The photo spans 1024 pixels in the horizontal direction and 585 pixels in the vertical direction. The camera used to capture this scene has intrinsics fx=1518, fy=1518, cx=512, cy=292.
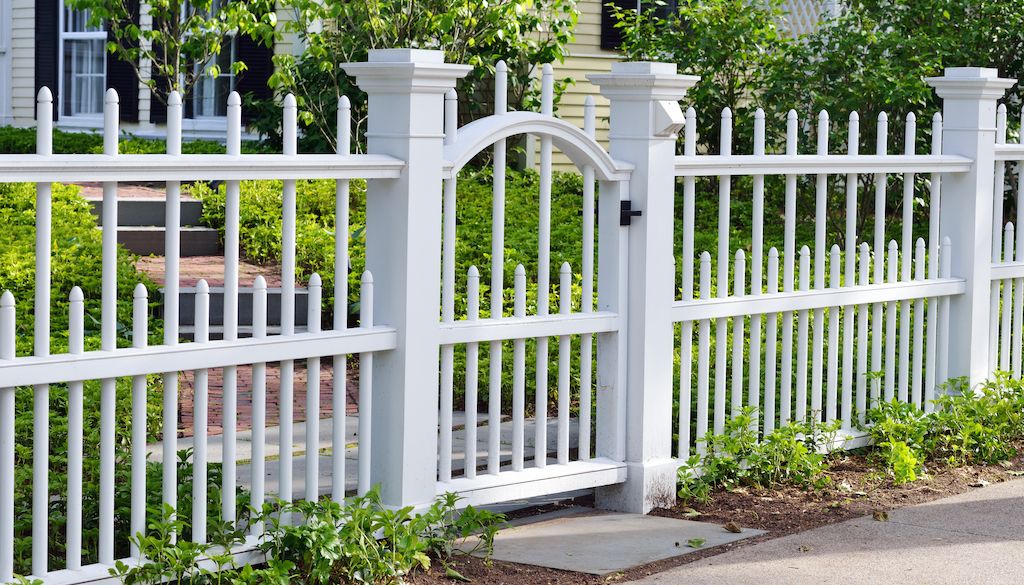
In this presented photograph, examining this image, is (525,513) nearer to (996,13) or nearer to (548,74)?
(548,74)

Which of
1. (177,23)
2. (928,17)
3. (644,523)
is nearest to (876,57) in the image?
(928,17)

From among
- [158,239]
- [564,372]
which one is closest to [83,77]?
[158,239]

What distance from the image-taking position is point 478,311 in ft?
17.5

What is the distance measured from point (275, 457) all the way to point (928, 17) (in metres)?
8.21

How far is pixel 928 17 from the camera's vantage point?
1233 cm

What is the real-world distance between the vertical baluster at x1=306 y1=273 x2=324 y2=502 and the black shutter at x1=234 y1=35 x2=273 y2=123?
32.4 ft

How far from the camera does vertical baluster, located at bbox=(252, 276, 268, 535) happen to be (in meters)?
4.37

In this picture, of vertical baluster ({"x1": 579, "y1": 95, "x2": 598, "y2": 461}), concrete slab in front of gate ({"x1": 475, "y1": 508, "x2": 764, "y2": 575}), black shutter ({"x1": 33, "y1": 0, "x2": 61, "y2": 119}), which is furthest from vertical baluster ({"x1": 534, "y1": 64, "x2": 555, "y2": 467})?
black shutter ({"x1": 33, "y1": 0, "x2": 61, "y2": 119})

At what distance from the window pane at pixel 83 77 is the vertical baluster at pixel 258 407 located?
12801 millimetres

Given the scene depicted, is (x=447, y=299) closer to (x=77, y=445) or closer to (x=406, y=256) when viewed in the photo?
(x=406, y=256)

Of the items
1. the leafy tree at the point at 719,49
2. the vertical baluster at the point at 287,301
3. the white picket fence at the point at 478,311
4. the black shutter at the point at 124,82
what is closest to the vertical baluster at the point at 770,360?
the white picket fence at the point at 478,311

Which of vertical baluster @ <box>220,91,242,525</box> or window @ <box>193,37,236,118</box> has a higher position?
window @ <box>193,37,236,118</box>

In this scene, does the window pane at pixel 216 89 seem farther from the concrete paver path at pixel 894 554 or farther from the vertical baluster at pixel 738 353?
the concrete paver path at pixel 894 554

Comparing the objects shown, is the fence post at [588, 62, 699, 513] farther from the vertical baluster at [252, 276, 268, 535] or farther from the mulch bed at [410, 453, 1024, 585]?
the vertical baluster at [252, 276, 268, 535]
